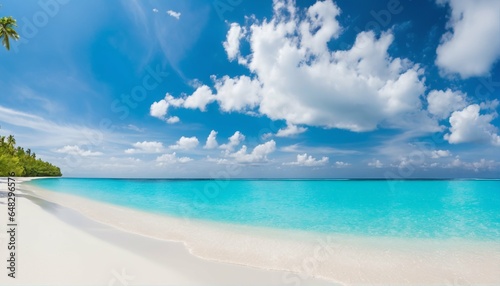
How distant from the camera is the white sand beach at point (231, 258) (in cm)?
622

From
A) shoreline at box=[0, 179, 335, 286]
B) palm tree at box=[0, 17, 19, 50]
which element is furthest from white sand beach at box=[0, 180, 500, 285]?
palm tree at box=[0, 17, 19, 50]

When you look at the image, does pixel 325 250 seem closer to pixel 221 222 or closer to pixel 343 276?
pixel 343 276

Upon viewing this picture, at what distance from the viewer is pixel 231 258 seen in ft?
26.4

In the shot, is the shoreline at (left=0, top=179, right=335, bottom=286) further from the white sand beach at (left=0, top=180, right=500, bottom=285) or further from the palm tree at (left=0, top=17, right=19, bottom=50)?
the palm tree at (left=0, top=17, right=19, bottom=50)

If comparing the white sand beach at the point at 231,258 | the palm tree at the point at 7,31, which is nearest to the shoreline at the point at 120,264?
the white sand beach at the point at 231,258

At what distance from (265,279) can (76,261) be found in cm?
466

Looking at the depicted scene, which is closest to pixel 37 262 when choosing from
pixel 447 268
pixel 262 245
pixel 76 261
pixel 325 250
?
pixel 76 261

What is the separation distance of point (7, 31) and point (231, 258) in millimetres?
25752

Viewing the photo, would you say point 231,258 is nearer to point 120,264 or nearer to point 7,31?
point 120,264

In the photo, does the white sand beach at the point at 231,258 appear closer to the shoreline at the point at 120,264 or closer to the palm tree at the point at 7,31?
the shoreline at the point at 120,264

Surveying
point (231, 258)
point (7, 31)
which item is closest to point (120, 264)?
point (231, 258)

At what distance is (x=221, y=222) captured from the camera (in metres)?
15.1

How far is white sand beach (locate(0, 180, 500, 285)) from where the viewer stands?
20.4ft

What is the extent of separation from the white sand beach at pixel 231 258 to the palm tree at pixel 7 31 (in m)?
17.5
